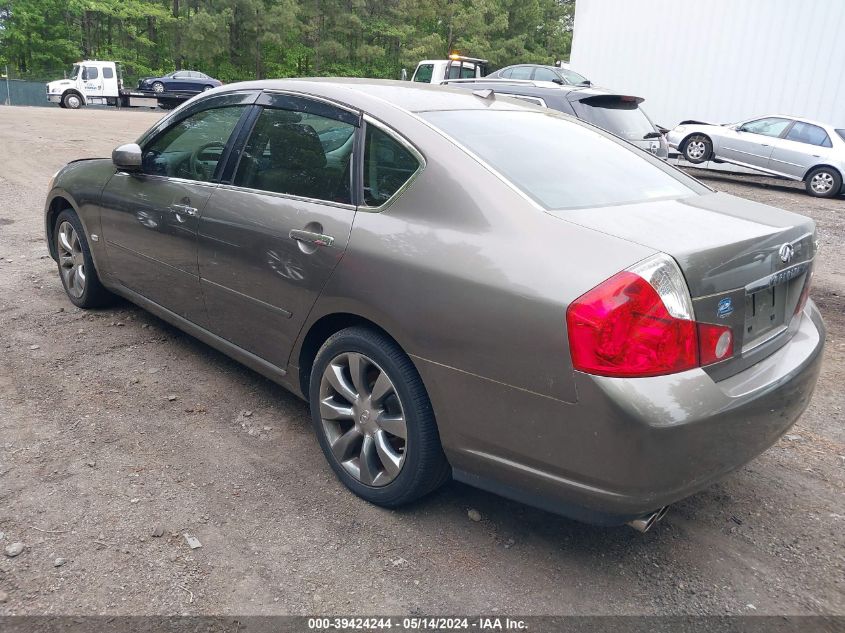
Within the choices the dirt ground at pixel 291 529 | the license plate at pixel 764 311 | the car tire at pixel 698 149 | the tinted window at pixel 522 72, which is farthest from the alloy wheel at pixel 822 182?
the license plate at pixel 764 311

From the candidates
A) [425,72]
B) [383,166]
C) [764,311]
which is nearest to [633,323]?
[764,311]

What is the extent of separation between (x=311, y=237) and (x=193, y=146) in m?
1.35

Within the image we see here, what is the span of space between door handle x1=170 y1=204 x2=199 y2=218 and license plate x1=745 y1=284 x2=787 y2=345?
2.59 metres

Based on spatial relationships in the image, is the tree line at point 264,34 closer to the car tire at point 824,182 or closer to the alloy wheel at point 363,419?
the car tire at point 824,182

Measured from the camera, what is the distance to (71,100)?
107 ft

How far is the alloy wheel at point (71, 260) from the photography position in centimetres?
491

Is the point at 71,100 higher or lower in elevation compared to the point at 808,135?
lower

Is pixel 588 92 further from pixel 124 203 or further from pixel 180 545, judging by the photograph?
pixel 180 545

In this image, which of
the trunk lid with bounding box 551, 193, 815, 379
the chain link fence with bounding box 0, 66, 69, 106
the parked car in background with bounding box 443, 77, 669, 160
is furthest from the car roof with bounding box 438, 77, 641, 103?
the chain link fence with bounding box 0, 66, 69, 106

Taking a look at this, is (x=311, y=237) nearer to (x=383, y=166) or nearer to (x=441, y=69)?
(x=383, y=166)

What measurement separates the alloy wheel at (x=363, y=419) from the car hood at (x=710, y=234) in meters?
0.96

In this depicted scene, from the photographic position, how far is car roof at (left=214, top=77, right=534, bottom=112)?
123 inches

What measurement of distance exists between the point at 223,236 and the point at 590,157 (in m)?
1.75

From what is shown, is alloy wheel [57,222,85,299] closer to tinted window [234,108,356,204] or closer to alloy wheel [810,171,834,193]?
tinted window [234,108,356,204]
